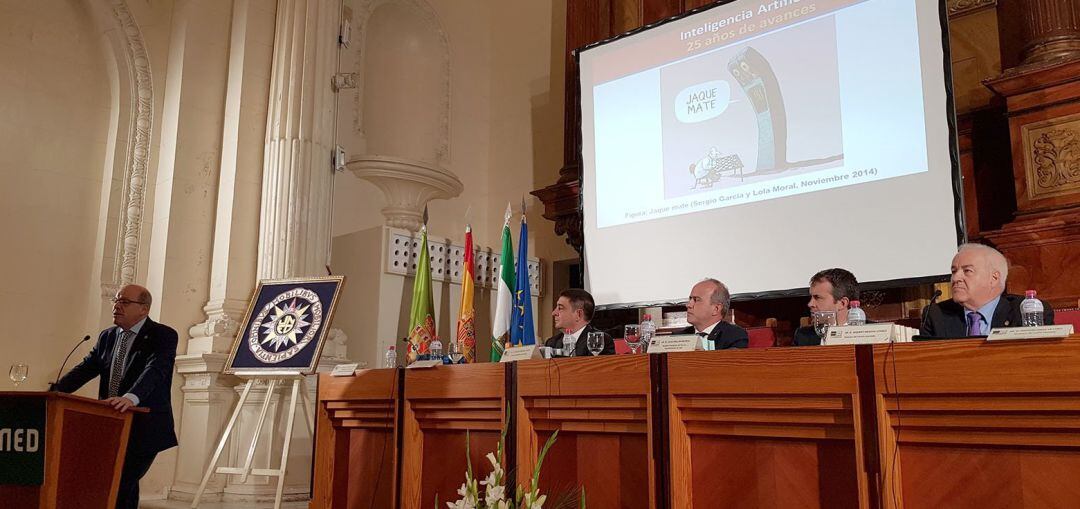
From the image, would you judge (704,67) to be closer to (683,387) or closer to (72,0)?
(683,387)

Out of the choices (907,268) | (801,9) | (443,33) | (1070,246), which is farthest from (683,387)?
(443,33)

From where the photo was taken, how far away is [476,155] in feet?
24.3

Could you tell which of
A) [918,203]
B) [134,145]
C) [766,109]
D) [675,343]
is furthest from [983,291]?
[134,145]

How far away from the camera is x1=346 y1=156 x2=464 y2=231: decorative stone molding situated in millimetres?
6008

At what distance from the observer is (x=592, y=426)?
261 centimetres

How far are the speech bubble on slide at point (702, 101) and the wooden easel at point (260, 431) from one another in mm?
2686

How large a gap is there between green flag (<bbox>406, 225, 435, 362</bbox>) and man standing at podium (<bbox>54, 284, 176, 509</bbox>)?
1648mm

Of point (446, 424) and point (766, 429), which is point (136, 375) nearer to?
point (446, 424)

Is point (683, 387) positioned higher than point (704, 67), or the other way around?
point (704, 67)

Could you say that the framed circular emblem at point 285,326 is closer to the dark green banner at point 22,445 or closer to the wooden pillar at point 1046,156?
the dark green banner at point 22,445

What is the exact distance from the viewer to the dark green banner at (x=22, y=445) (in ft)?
9.45

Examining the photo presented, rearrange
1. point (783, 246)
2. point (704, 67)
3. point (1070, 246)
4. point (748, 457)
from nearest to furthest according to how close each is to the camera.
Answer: point (748, 457) < point (1070, 246) < point (783, 246) < point (704, 67)

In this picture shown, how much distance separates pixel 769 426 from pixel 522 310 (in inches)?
132

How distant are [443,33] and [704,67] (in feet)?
10.4
